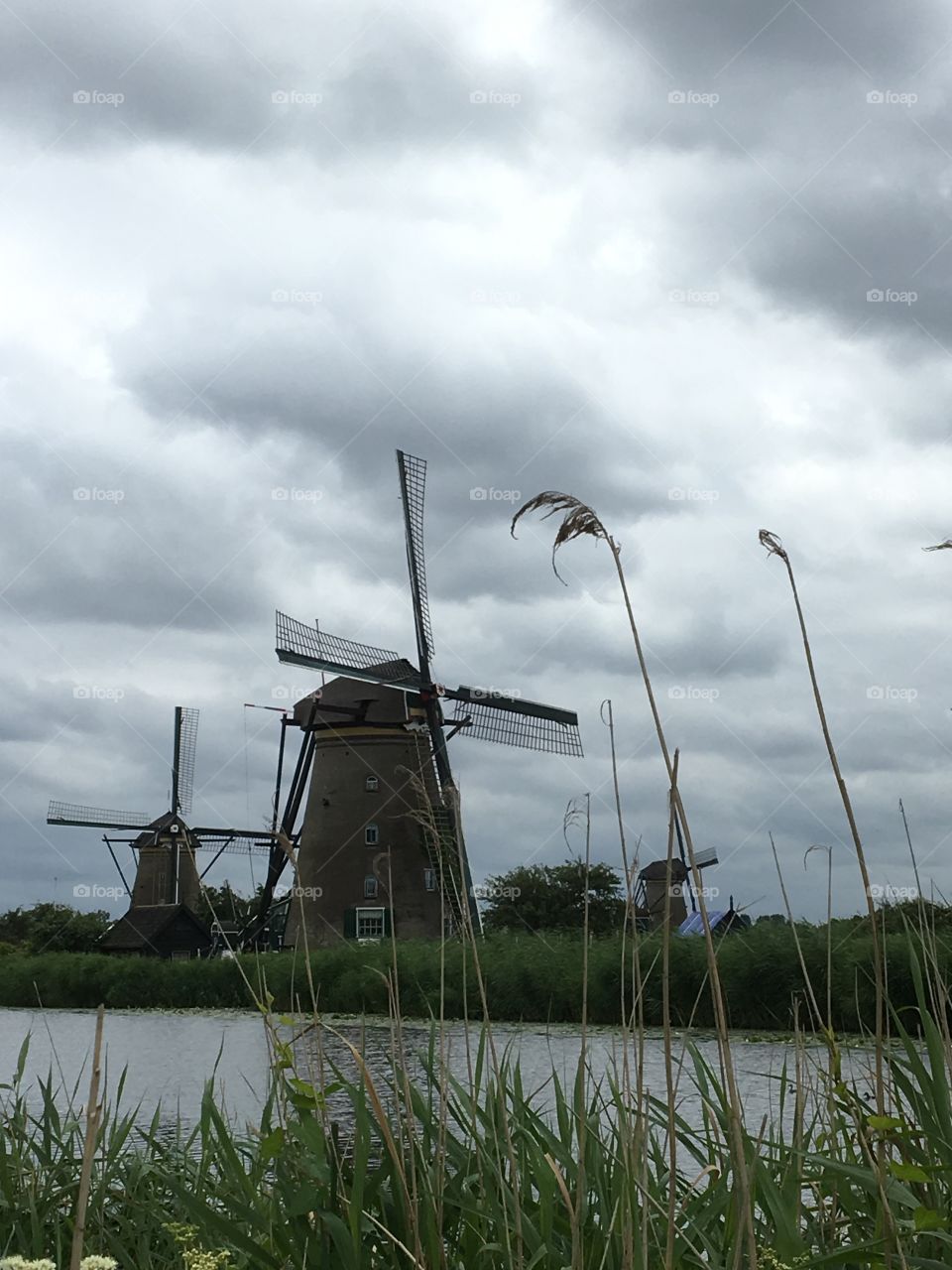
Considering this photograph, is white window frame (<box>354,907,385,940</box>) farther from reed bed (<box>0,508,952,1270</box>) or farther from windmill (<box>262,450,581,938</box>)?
reed bed (<box>0,508,952,1270</box>)

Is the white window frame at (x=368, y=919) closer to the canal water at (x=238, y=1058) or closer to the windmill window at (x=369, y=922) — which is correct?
the windmill window at (x=369, y=922)

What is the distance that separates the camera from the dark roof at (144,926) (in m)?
40.6

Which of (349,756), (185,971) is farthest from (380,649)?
(185,971)

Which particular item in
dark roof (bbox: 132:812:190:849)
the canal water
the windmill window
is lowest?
the canal water

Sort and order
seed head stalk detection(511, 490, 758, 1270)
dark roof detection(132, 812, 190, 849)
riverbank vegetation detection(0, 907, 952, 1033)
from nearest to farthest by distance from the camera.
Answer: seed head stalk detection(511, 490, 758, 1270), riverbank vegetation detection(0, 907, 952, 1033), dark roof detection(132, 812, 190, 849)

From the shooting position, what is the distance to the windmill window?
30031 millimetres

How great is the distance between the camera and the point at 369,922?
30344mm

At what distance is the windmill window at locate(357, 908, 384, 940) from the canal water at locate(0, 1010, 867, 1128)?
6128mm

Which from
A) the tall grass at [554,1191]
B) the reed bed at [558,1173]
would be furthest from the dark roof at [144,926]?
the tall grass at [554,1191]

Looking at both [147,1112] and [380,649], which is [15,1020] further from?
[147,1112]

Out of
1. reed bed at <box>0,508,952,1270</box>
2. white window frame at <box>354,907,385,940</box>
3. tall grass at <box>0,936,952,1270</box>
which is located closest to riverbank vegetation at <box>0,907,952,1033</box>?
white window frame at <box>354,907,385,940</box>

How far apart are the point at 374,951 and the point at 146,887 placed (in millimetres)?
24622

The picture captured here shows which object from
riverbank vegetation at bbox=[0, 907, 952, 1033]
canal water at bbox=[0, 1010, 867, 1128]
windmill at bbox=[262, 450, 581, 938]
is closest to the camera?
canal water at bbox=[0, 1010, 867, 1128]

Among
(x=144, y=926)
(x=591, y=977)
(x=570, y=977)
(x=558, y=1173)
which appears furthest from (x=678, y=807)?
(x=144, y=926)
